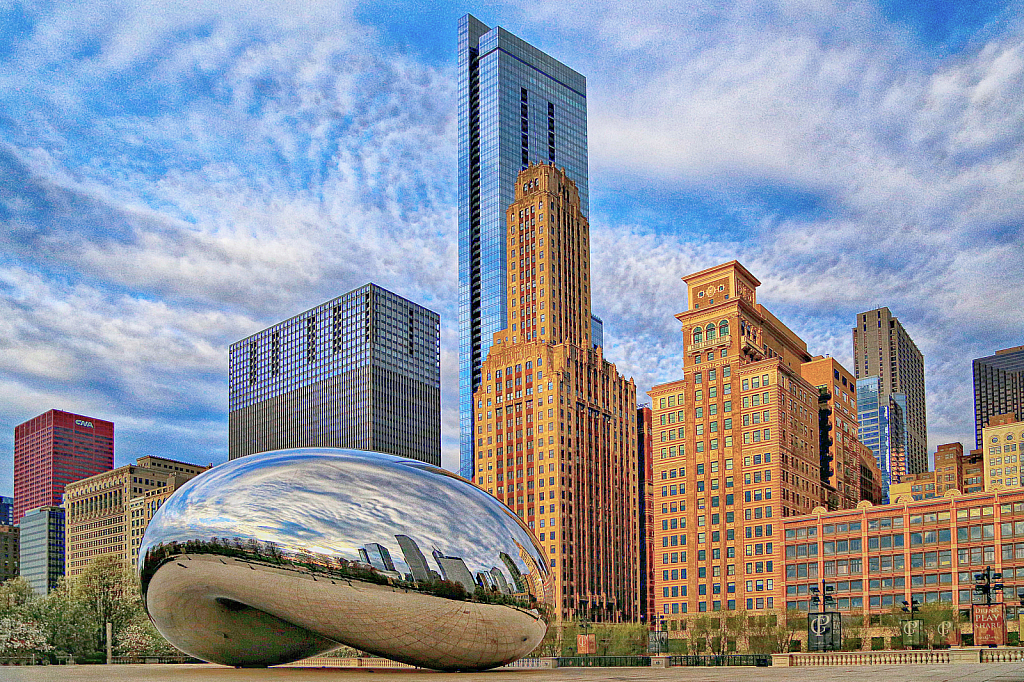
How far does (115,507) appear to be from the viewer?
594 feet

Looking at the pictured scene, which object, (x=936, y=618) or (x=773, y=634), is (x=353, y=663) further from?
(x=936, y=618)

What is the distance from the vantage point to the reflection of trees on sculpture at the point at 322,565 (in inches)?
981

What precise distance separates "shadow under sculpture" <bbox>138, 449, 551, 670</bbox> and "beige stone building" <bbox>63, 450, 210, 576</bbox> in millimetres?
148988

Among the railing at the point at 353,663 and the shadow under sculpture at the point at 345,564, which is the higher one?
the shadow under sculpture at the point at 345,564

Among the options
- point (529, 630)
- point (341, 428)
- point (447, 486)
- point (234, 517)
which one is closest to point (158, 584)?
point (234, 517)

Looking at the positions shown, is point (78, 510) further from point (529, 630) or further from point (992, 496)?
point (529, 630)

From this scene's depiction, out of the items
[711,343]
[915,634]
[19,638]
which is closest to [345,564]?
[19,638]

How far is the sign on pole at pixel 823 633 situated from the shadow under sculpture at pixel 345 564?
27806mm

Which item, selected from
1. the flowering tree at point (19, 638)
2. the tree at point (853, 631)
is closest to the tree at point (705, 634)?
the tree at point (853, 631)

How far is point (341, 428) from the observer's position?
19950 centimetres

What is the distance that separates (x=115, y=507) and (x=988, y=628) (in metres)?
165

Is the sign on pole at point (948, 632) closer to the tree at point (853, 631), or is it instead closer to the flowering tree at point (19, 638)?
the tree at point (853, 631)

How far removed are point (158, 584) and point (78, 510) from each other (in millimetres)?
181842

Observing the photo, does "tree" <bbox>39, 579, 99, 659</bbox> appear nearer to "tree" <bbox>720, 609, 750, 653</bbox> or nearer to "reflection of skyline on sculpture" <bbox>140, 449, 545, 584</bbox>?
"reflection of skyline on sculpture" <bbox>140, 449, 545, 584</bbox>
